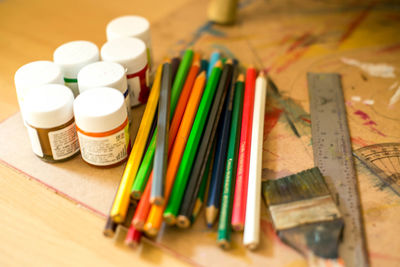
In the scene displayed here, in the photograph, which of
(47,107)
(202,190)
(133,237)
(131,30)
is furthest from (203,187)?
(131,30)

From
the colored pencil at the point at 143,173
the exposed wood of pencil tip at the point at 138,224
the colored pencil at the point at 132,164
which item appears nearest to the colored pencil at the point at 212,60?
the colored pencil at the point at 132,164

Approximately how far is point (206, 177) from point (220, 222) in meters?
0.08

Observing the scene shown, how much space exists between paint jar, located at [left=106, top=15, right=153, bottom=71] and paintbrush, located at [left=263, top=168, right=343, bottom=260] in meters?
0.32

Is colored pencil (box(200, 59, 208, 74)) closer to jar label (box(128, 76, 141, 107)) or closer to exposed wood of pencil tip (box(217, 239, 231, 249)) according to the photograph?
jar label (box(128, 76, 141, 107))

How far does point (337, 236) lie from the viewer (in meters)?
0.46

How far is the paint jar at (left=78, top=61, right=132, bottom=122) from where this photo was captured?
1.84ft

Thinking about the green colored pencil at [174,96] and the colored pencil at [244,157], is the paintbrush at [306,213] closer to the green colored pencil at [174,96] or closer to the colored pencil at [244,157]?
the colored pencil at [244,157]

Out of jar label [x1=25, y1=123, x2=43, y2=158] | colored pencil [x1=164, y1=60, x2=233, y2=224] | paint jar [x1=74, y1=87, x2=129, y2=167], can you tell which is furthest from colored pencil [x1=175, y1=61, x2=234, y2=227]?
jar label [x1=25, y1=123, x2=43, y2=158]

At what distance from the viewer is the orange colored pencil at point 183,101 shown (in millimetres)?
578

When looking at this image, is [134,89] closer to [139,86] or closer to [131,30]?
[139,86]

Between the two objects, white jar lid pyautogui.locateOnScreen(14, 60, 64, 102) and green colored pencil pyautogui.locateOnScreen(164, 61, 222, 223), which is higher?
white jar lid pyautogui.locateOnScreen(14, 60, 64, 102)

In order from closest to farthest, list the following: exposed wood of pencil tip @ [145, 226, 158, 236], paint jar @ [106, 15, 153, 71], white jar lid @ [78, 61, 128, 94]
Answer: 1. exposed wood of pencil tip @ [145, 226, 158, 236]
2. white jar lid @ [78, 61, 128, 94]
3. paint jar @ [106, 15, 153, 71]

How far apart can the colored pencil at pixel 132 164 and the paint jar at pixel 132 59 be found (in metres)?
0.03

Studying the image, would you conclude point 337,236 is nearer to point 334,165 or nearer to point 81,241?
point 334,165
